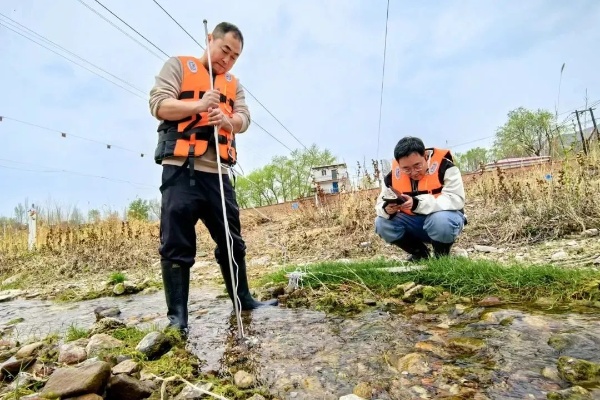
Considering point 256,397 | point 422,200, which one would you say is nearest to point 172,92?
point 256,397

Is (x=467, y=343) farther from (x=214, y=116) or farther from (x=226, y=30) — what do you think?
(x=226, y=30)

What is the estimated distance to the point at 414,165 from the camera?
144 inches

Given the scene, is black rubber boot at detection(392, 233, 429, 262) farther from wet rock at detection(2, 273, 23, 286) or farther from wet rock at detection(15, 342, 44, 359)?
wet rock at detection(2, 273, 23, 286)

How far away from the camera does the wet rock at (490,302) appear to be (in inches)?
98.7

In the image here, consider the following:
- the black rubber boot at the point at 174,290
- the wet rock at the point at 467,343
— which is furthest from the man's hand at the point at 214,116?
the wet rock at the point at 467,343

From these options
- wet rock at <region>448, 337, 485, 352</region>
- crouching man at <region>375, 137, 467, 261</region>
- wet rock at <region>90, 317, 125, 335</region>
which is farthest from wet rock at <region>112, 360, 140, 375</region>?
crouching man at <region>375, 137, 467, 261</region>

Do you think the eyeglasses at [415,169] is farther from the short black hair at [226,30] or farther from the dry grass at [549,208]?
the dry grass at [549,208]

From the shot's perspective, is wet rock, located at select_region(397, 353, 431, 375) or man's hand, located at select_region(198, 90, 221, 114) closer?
wet rock, located at select_region(397, 353, 431, 375)

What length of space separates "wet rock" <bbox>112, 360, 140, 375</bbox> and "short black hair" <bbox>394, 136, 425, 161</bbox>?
9.26 ft

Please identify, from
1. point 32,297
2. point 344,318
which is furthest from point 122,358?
point 32,297

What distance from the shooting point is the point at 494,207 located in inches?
262

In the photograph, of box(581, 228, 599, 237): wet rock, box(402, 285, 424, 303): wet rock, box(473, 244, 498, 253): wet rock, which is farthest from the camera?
box(473, 244, 498, 253): wet rock

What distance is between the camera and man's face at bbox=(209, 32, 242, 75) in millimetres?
2744

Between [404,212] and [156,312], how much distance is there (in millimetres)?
2596
